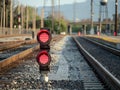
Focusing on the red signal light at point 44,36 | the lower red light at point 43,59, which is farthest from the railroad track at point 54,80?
the red signal light at point 44,36

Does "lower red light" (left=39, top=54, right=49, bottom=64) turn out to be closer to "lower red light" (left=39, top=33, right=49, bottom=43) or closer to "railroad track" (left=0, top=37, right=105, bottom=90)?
"lower red light" (left=39, top=33, right=49, bottom=43)

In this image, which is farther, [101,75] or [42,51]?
[101,75]

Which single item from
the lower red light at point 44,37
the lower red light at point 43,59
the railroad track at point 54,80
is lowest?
the railroad track at point 54,80

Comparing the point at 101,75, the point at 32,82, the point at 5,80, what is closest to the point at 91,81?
the point at 101,75

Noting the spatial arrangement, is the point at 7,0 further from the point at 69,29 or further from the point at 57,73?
the point at 57,73

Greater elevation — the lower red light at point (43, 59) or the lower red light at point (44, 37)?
the lower red light at point (44, 37)

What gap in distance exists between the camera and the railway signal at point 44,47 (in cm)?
761

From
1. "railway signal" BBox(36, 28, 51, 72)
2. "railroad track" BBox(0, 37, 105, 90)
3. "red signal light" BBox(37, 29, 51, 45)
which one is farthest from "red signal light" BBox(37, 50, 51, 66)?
"railroad track" BBox(0, 37, 105, 90)

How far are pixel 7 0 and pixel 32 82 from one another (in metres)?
119

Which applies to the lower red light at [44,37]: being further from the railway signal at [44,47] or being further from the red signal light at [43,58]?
the red signal light at [43,58]

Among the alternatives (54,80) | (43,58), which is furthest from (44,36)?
(54,80)

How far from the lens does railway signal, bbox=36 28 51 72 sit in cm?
761

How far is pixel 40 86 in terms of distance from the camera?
11.4m

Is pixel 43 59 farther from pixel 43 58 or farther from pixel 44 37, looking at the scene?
pixel 44 37
